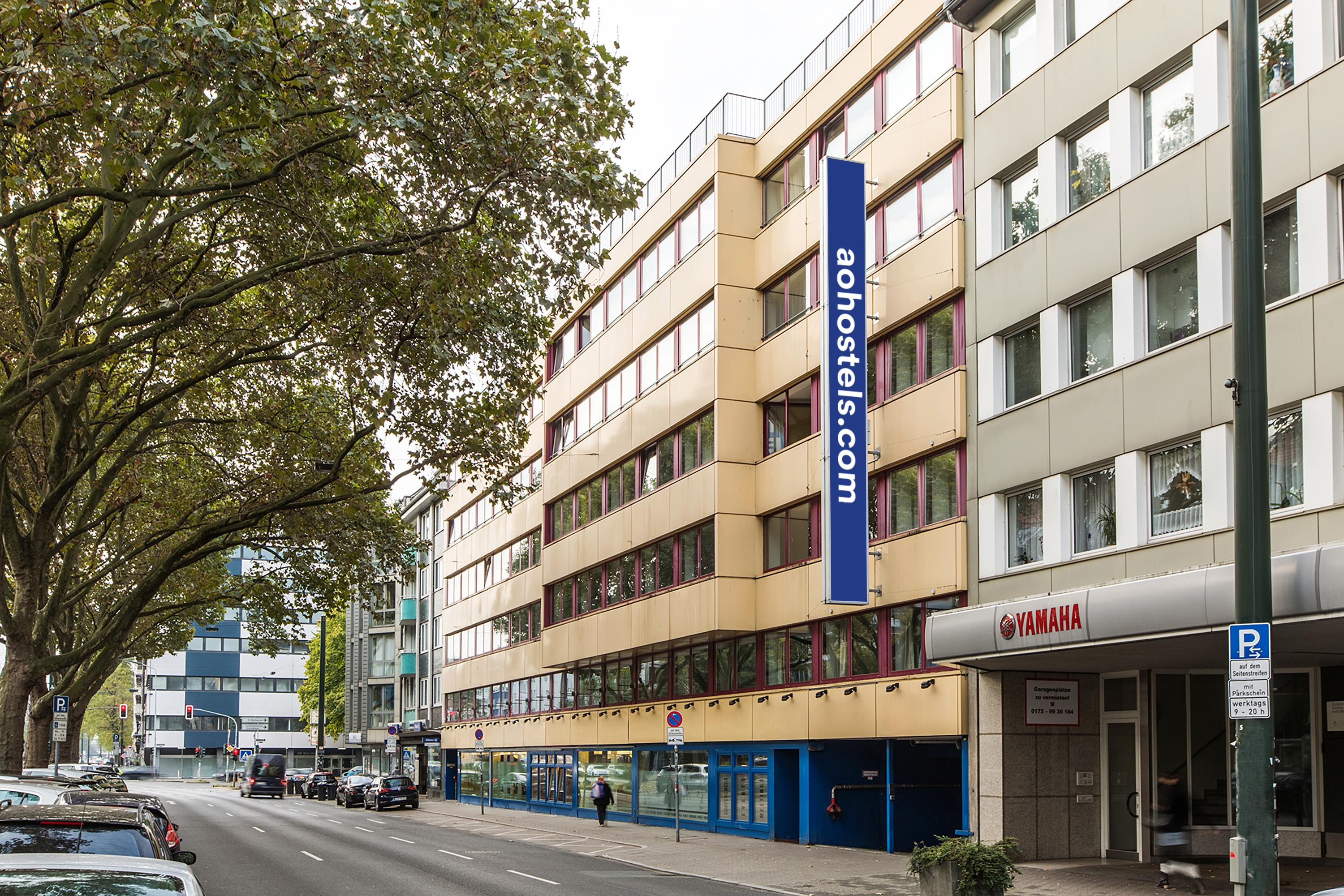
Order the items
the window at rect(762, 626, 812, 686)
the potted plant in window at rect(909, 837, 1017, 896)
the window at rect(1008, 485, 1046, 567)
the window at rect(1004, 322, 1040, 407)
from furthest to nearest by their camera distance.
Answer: the window at rect(762, 626, 812, 686) → the window at rect(1004, 322, 1040, 407) → the window at rect(1008, 485, 1046, 567) → the potted plant in window at rect(909, 837, 1017, 896)

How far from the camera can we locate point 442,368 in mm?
20141

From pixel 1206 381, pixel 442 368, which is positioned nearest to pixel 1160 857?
pixel 1206 381

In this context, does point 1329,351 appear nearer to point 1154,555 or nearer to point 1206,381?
point 1206,381

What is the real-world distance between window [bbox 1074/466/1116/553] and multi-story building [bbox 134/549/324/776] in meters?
105

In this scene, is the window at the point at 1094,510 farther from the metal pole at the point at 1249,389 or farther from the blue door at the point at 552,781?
the blue door at the point at 552,781

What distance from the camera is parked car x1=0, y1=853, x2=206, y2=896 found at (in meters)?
5.64

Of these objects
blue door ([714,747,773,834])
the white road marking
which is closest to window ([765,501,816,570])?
blue door ([714,747,773,834])

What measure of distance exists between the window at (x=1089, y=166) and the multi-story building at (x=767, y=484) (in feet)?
9.55

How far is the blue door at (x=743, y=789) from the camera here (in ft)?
101

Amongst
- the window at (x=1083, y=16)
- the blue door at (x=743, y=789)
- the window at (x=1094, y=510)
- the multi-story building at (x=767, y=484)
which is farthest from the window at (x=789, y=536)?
the window at (x=1083, y=16)

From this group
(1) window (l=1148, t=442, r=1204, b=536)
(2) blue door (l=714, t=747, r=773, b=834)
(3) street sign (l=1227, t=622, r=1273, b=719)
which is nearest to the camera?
(3) street sign (l=1227, t=622, r=1273, b=719)

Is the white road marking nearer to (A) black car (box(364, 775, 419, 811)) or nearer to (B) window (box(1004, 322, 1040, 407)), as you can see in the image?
(B) window (box(1004, 322, 1040, 407))

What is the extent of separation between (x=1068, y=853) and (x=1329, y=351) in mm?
9979

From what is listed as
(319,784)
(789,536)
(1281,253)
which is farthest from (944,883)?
(319,784)
